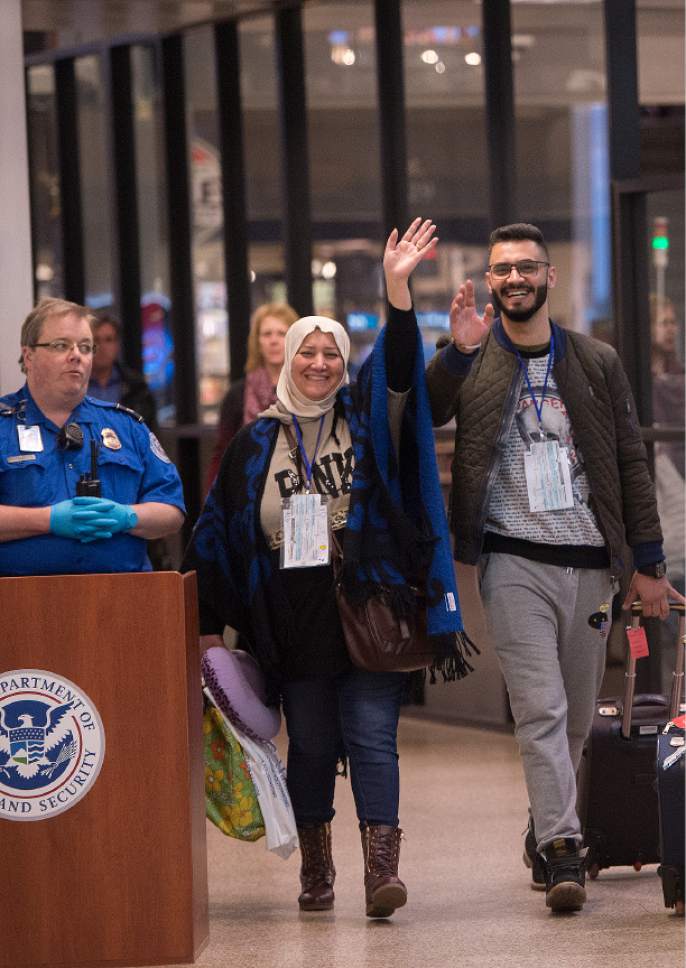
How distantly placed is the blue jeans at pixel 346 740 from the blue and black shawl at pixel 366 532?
0.13 metres

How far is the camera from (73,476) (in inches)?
165

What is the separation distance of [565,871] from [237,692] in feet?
3.24

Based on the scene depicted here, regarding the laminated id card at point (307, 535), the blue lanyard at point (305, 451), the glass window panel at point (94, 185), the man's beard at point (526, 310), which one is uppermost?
the glass window panel at point (94, 185)

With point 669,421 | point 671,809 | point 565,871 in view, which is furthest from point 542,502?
point 669,421

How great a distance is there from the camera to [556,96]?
14.3 metres

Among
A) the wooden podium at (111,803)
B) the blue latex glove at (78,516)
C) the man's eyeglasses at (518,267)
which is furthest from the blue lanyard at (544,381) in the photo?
the blue latex glove at (78,516)

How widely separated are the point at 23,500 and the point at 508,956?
1633mm

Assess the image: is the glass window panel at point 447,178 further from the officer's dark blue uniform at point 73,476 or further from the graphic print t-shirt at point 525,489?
the officer's dark blue uniform at point 73,476

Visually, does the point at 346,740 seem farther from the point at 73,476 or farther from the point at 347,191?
the point at 347,191

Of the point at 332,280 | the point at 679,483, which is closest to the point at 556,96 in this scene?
the point at 332,280

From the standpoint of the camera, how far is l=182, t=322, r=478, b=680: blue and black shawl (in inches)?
173

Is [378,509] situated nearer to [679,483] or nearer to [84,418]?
[84,418]

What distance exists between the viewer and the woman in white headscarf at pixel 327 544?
14.4 feet

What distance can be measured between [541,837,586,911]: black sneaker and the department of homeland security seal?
1206 millimetres
